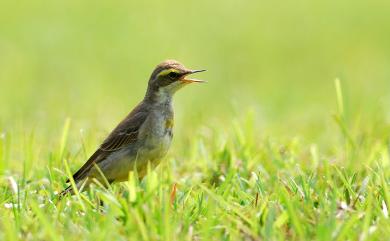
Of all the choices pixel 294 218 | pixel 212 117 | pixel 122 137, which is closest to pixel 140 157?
pixel 122 137

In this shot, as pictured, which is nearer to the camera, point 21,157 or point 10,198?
point 10,198

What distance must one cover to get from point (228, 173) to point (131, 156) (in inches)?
30.7

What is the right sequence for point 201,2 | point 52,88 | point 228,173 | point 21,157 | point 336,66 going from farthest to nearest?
point 201,2 < point 336,66 < point 52,88 < point 21,157 < point 228,173

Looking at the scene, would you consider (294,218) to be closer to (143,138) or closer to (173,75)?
(143,138)

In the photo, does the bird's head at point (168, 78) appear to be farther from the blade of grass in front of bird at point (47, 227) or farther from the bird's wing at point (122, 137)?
the blade of grass in front of bird at point (47, 227)

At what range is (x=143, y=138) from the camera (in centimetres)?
796

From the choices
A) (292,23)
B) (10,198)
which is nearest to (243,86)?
(292,23)

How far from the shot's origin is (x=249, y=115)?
30.7 feet

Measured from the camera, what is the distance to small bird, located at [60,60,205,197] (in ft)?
25.8

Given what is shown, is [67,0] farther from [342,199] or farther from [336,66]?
[342,199]

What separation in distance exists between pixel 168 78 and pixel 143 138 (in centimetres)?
59

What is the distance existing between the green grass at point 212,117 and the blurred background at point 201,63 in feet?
0.13

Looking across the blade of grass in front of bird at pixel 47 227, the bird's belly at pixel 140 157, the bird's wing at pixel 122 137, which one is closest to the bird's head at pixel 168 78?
the bird's wing at pixel 122 137

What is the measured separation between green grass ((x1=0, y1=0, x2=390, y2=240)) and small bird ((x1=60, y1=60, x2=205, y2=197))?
25 centimetres
